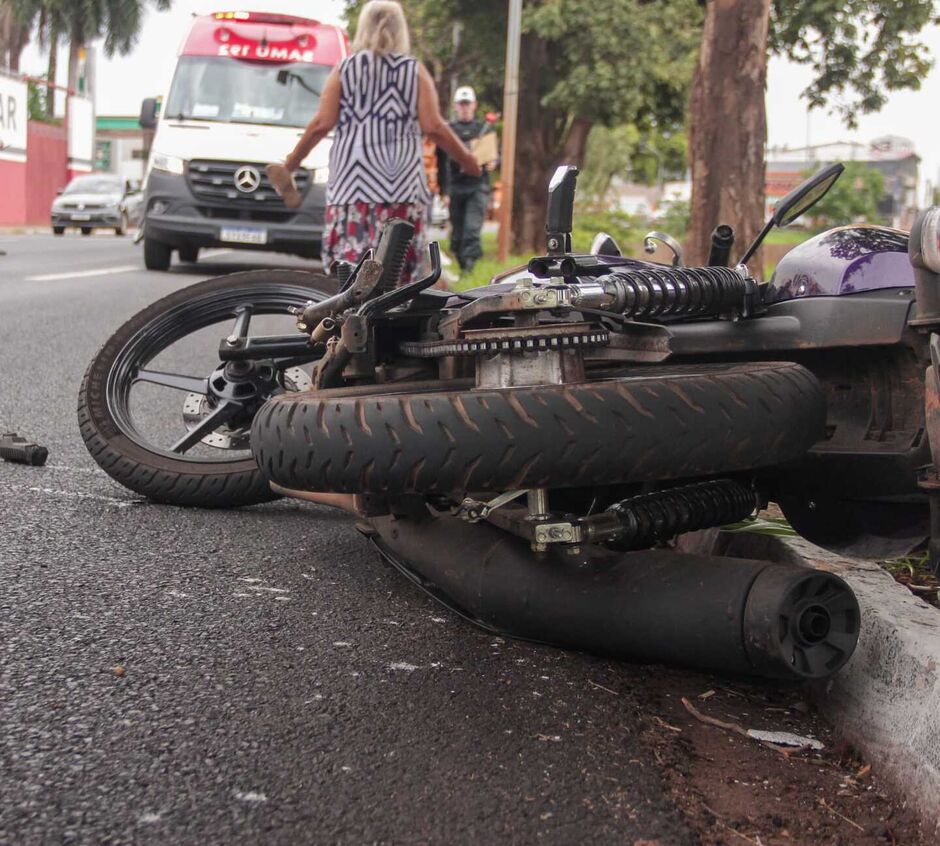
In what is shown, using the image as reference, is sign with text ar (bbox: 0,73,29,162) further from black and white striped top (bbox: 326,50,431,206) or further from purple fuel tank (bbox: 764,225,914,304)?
purple fuel tank (bbox: 764,225,914,304)

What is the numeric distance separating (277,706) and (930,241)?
1.34 meters

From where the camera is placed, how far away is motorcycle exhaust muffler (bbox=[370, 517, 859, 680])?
7.21 ft

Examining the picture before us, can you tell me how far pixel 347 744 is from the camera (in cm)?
203

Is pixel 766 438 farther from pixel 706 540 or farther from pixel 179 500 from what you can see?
pixel 179 500

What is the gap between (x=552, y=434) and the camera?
2.19 meters

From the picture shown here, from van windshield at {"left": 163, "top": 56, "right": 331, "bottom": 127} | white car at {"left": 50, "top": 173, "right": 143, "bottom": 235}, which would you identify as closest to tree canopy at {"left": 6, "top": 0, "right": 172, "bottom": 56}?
white car at {"left": 50, "top": 173, "right": 143, "bottom": 235}

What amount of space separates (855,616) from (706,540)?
2.82 feet

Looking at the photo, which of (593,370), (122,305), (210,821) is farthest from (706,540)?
(122,305)

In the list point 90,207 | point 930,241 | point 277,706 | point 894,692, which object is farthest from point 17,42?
point 894,692

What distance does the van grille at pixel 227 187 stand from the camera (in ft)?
41.6

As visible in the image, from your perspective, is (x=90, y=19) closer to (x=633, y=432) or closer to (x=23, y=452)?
(x=23, y=452)

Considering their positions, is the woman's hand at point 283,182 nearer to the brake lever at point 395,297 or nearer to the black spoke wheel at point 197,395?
the black spoke wheel at point 197,395

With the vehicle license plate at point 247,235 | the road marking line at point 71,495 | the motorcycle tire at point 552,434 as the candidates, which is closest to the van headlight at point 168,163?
the vehicle license plate at point 247,235

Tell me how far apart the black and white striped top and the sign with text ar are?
37841mm
